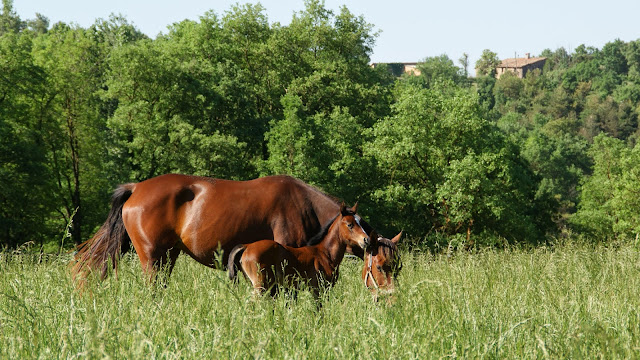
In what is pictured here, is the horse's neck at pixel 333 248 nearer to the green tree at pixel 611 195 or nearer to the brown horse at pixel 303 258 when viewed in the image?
the brown horse at pixel 303 258

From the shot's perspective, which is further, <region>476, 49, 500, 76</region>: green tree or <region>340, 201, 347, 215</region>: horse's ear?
<region>476, 49, 500, 76</region>: green tree

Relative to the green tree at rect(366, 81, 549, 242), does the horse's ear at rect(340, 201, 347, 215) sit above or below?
above

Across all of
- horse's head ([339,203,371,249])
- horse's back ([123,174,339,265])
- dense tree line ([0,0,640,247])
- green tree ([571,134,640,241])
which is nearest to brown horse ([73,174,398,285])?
horse's back ([123,174,339,265])

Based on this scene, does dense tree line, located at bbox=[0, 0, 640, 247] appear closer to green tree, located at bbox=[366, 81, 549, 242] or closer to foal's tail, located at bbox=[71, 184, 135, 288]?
green tree, located at bbox=[366, 81, 549, 242]

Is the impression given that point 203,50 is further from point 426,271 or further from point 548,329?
point 548,329

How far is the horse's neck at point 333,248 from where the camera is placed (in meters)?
5.60

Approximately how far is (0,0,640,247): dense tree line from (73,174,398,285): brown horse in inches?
838

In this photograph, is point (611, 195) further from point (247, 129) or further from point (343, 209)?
point (343, 209)

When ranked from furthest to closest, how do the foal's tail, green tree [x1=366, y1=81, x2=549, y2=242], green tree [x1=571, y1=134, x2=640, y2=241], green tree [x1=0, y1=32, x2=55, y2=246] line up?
green tree [x1=571, y1=134, x2=640, y2=241] < green tree [x1=366, y1=81, x2=549, y2=242] < green tree [x1=0, y1=32, x2=55, y2=246] < the foal's tail

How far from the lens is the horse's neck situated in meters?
5.60

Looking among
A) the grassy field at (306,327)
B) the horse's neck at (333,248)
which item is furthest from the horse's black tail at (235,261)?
the horse's neck at (333,248)

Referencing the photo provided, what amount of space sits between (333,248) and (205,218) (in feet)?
5.37

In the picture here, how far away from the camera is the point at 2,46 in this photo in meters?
30.5

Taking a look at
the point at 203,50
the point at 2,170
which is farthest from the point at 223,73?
the point at 2,170
